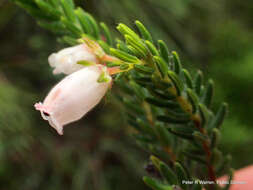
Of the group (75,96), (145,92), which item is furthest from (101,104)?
(75,96)

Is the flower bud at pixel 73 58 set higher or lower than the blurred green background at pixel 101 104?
higher

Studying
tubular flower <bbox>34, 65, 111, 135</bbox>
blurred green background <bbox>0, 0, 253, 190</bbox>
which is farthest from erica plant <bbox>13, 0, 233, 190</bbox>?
blurred green background <bbox>0, 0, 253, 190</bbox>

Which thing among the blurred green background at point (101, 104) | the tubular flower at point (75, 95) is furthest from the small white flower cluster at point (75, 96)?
the blurred green background at point (101, 104)

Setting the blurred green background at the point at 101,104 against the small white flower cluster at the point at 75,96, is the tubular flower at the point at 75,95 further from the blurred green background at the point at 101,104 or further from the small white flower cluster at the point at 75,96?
the blurred green background at the point at 101,104

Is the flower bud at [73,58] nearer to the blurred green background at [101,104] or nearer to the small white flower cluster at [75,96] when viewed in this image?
the small white flower cluster at [75,96]

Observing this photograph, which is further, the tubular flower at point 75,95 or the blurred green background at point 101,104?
the blurred green background at point 101,104

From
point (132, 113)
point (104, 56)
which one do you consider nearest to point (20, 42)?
point (132, 113)

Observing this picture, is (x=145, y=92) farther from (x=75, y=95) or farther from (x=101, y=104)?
(x=101, y=104)
